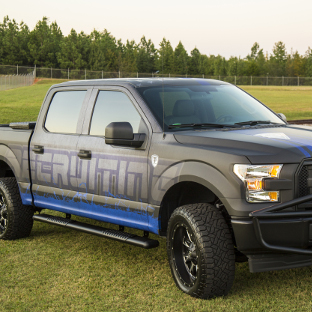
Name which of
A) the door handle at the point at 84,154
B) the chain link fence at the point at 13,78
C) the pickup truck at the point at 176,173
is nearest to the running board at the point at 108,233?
the pickup truck at the point at 176,173

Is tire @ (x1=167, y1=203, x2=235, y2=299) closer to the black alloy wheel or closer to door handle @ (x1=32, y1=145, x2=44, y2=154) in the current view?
door handle @ (x1=32, y1=145, x2=44, y2=154)

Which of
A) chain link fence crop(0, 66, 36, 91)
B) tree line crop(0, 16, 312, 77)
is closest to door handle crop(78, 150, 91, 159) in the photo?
chain link fence crop(0, 66, 36, 91)

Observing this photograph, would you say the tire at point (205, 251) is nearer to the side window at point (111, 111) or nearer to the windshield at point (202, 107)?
the windshield at point (202, 107)

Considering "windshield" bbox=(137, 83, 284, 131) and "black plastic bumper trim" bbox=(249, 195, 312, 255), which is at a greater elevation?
"windshield" bbox=(137, 83, 284, 131)

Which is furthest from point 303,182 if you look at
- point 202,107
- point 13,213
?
point 13,213

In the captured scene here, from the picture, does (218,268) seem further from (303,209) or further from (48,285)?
(48,285)

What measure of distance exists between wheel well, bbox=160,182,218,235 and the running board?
17 cm

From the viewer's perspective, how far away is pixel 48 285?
5.25 metres

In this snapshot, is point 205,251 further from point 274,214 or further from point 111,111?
A: point 111,111

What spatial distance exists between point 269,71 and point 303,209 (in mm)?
136138

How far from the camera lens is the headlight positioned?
4305 millimetres

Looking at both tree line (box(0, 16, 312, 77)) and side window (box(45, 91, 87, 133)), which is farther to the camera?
tree line (box(0, 16, 312, 77))

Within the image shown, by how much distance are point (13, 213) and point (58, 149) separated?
122 cm

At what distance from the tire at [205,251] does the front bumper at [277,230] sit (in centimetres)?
22
